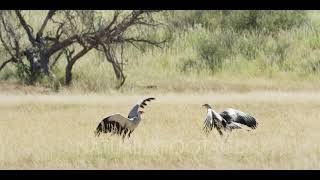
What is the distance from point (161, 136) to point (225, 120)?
3.04ft

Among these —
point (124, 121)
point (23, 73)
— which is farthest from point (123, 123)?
point (23, 73)

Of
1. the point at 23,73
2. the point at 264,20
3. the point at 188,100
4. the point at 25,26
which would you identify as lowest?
the point at 188,100

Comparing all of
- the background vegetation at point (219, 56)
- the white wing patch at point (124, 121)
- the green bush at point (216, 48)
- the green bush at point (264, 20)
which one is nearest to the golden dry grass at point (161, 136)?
the white wing patch at point (124, 121)

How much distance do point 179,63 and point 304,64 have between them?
3306 mm

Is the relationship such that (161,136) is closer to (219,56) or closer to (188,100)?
(188,100)

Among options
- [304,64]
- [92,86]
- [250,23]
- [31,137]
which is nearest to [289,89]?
[304,64]

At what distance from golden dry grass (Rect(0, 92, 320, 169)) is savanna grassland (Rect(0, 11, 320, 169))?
0.02 m

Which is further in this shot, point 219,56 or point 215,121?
point 219,56

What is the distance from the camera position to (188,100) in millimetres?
13922

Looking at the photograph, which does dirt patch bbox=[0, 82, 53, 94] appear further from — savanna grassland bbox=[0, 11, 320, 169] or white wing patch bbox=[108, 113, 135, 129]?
white wing patch bbox=[108, 113, 135, 129]

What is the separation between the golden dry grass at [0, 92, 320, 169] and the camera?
853 centimetres

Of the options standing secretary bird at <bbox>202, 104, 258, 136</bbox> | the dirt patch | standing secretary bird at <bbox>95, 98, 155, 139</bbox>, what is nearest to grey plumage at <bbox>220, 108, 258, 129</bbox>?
standing secretary bird at <bbox>202, 104, 258, 136</bbox>

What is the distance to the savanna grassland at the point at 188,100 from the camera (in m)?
8.73

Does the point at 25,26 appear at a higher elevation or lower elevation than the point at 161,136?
higher
